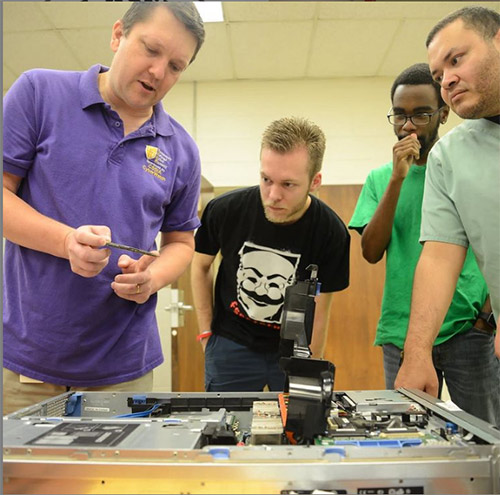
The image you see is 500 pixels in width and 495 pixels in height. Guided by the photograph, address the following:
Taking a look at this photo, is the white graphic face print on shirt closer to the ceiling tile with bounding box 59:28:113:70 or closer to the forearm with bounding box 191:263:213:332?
the forearm with bounding box 191:263:213:332

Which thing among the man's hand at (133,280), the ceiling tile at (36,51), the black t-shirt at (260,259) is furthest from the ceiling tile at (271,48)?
the man's hand at (133,280)

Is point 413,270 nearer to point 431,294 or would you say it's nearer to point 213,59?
point 431,294

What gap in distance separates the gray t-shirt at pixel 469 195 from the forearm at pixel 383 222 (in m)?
0.23

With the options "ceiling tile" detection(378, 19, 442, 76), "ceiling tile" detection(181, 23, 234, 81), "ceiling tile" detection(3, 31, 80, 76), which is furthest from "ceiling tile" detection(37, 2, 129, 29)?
"ceiling tile" detection(378, 19, 442, 76)

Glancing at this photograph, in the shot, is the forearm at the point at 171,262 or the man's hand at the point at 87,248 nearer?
the man's hand at the point at 87,248

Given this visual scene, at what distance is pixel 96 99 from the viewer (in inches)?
47.8

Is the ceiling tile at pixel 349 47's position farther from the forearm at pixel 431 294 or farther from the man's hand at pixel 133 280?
the man's hand at pixel 133 280

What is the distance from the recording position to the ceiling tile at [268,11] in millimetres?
3088

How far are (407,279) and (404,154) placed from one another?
0.43 metres

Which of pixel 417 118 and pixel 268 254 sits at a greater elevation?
pixel 417 118

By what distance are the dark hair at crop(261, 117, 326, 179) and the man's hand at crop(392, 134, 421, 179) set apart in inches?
11.5

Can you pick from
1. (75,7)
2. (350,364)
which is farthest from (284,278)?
(75,7)

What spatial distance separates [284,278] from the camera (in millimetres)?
1684

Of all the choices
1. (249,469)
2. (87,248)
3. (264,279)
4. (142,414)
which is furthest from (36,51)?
(249,469)
